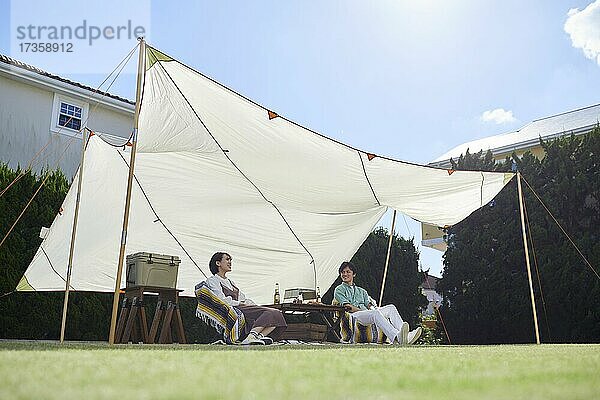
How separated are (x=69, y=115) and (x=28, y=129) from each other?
28.6 inches

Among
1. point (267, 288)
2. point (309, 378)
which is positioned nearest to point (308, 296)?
point (267, 288)

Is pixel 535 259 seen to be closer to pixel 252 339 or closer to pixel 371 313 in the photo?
pixel 371 313

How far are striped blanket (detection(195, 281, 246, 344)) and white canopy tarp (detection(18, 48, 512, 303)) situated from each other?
1166 millimetres

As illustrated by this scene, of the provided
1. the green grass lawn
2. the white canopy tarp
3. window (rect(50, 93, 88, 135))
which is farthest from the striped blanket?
window (rect(50, 93, 88, 135))

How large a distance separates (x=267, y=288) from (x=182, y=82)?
349cm

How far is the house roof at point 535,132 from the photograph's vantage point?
34.8ft

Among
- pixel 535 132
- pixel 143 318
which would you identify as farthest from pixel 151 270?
pixel 535 132

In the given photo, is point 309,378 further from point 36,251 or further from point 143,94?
point 36,251

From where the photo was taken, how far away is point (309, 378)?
1.71 metres

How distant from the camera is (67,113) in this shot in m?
9.76

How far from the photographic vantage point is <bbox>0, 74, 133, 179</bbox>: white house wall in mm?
9039

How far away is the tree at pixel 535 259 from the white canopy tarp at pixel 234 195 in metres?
1.67

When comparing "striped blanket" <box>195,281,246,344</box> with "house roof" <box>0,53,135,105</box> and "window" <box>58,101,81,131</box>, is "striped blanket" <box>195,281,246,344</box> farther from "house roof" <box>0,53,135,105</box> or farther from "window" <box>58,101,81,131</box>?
"window" <box>58,101,81,131</box>

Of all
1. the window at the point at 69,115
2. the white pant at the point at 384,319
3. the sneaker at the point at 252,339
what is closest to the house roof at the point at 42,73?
the window at the point at 69,115
